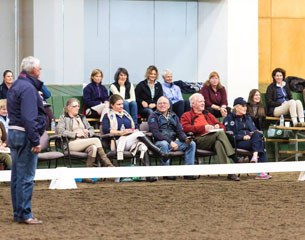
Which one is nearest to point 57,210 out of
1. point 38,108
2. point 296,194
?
point 38,108

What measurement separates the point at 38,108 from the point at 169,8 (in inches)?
321

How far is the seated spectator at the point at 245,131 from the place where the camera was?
13430mm

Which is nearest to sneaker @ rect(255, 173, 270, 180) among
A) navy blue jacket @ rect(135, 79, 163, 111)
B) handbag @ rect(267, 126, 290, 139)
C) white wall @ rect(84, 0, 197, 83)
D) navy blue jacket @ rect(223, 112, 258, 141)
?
navy blue jacket @ rect(223, 112, 258, 141)

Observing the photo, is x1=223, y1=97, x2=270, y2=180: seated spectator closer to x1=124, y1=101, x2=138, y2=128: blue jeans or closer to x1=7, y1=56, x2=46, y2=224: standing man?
x1=124, y1=101, x2=138, y2=128: blue jeans

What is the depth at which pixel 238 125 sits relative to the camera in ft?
44.8

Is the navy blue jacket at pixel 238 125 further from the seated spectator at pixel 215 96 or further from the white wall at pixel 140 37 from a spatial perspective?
the white wall at pixel 140 37

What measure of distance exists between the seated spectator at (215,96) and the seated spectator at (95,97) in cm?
159

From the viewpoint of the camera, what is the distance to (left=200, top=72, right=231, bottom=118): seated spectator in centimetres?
1466

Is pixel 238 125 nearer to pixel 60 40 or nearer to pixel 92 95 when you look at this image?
pixel 92 95

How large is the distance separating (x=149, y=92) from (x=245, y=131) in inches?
63.4

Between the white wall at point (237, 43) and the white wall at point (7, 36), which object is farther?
the white wall at point (237, 43)

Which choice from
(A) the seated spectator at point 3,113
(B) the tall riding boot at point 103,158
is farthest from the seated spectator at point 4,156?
(B) the tall riding boot at point 103,158

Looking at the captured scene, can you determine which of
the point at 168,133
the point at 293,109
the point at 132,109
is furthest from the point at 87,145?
the point at 293,109

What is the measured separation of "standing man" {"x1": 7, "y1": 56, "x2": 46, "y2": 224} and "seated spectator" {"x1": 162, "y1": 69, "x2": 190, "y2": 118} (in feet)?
19.1
